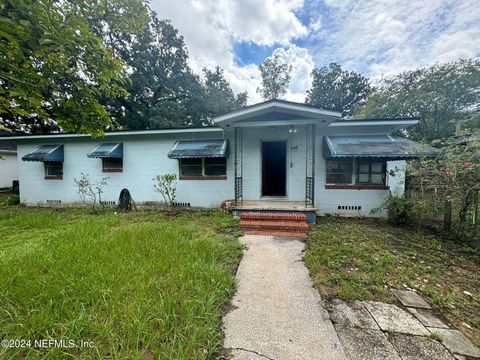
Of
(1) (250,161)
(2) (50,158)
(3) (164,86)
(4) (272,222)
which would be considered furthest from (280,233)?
(3) (164,86)

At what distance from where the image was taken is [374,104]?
48.5 ft

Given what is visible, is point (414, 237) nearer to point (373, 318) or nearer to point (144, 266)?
point (373, 318)

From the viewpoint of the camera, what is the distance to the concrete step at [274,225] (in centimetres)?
509

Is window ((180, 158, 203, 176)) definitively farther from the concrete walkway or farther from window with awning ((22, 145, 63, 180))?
window with awning ((22, 145, 63, 180))

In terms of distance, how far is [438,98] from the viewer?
11.8 meters

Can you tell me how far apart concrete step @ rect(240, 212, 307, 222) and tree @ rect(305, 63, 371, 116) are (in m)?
19.9

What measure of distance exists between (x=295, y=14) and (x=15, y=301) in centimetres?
1282

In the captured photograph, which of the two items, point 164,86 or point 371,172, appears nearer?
point 371,172

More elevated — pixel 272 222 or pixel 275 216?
pixel 275 216

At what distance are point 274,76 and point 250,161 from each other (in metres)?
16.3

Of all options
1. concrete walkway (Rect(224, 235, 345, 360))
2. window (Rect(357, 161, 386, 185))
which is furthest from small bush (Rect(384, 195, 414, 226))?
concrete walkway (Rect(224, 235, 345, 360))

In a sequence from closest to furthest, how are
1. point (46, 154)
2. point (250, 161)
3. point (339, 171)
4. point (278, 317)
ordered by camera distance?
point (278, 317) → point (339, 171) → point (250, 161) → point (46, 154)

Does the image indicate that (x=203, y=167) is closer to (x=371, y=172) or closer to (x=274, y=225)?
(x=274, y=225)


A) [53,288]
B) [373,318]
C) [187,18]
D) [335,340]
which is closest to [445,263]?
[373,318]
